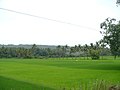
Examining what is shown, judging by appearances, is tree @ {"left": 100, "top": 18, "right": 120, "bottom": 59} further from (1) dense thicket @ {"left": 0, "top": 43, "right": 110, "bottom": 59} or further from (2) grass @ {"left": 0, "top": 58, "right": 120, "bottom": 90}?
(1) dense thicket @ {"left": 0, "top": 43, "right": 110, "bottom": 59}

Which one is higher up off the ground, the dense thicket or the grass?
the dense thicket

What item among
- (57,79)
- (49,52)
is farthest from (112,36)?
(49,52)

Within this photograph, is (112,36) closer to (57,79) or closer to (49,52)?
(57,79)

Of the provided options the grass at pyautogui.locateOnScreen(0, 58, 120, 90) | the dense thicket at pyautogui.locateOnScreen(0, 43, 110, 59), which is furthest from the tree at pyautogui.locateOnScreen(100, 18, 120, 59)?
the dense thicket at pyautogui.locateOnScreen(0, 43, 110, 59)

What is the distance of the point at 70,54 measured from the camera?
16438 centimetres

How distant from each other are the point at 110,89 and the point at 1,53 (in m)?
137

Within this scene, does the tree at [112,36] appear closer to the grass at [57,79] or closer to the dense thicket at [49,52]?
the grass at [57,79]

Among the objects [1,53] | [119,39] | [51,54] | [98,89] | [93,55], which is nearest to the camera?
[98,89]

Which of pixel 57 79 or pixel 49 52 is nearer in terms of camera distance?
pixel 57 79

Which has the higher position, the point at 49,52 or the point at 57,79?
the point at 49,52

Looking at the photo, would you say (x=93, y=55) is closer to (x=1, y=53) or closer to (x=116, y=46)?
(x=1, y=53)

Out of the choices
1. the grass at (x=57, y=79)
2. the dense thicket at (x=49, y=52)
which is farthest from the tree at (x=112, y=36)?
the dense thicket at (x=49, y=52)

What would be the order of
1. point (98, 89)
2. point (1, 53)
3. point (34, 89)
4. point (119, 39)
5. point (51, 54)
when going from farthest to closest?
1. point (51, 54)
2. point (1, 53)
3. point (119, 39)
4. point (34, 89)
5. point (98, 89)

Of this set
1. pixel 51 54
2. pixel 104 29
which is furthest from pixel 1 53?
pixel 104 29
